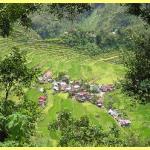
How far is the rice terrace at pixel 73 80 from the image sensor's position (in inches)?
401

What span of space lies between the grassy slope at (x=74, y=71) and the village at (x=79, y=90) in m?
1.06

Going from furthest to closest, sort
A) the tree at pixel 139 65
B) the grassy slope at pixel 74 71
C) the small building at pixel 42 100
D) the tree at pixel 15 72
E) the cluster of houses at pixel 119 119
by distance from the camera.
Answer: the small building at pixel 42 100 → the grassy slope at pixel 74 71 → the cluster of houses at pixel 119 119 → the tree at pixel 15 72 → the tree at pixel 139 65

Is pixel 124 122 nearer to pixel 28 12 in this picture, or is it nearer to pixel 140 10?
pixel 140 10

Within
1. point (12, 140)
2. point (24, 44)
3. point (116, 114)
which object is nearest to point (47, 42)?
point (24, 44)

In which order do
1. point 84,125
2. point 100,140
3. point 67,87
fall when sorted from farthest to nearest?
point 67,87, point 84,125, point 100,140

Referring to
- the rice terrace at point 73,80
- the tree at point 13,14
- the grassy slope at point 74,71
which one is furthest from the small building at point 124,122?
the tree at point 13,14

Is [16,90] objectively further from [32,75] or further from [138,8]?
[138,8]

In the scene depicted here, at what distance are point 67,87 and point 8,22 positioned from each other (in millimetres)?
70019

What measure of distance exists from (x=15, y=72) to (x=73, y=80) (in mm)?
69780

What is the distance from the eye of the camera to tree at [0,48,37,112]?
40.5 ft

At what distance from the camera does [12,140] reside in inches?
307

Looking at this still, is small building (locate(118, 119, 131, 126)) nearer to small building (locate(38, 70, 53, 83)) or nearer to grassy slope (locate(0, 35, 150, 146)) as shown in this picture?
grassy slope (locate(0, 35, 150, 146))

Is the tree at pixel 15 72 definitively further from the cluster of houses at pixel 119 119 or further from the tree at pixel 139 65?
the cluster of houses at pixel 119 119

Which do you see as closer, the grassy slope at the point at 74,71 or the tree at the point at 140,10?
the tree at the point at 140,10
